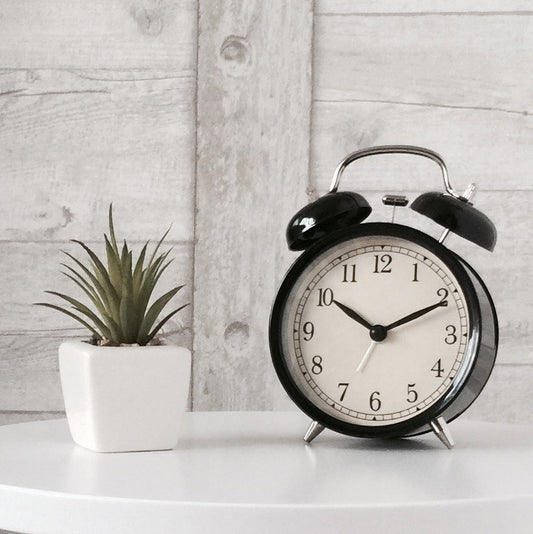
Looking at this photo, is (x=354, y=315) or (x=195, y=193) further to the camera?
(x=195, y=193)

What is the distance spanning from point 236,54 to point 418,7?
14.6 inches

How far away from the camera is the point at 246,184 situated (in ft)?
5.95

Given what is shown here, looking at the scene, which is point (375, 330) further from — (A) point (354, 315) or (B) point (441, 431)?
(B) point (441, 431)

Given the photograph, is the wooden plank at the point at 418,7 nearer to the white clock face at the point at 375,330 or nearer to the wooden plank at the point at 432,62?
the wooden plank at the point at 432,62

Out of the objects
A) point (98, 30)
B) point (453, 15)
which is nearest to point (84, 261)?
point (98, 30)

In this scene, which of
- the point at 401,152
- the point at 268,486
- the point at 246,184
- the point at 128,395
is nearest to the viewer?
the point at 268,486

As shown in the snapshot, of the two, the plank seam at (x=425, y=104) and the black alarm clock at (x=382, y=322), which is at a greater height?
the plank seam at (x=425, y=104)

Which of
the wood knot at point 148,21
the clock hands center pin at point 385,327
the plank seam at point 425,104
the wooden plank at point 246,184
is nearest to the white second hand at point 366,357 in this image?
the clock hands center pin at point 385,327

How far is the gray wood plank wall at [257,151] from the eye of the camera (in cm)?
181

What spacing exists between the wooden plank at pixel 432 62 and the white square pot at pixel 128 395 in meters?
0.96

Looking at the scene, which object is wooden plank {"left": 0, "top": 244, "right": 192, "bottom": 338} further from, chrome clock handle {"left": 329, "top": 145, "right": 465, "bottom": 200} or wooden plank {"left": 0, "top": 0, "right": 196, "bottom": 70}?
chrome clock handle {"left": 329, "top": 145, "right": 465, "bottom": 200}

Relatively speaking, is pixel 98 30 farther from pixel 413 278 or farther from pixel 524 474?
pixel 524 474

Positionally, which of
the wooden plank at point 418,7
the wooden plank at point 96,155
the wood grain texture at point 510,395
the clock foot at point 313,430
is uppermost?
the wooden plank at point 418,7

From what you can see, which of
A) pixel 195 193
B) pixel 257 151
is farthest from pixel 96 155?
pixel 257 151
